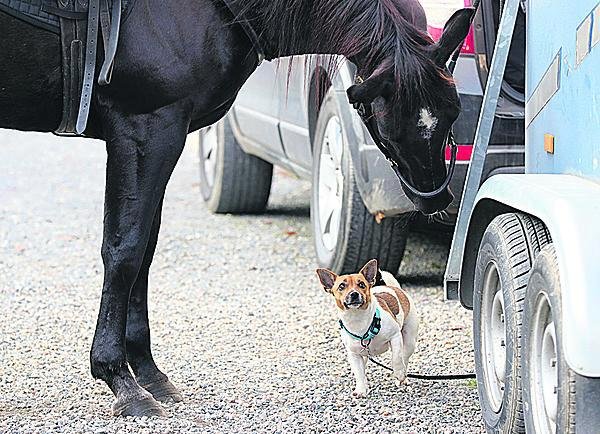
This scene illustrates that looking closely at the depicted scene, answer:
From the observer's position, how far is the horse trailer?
2633 mm

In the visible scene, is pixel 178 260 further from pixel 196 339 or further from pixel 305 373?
pixel 305 373

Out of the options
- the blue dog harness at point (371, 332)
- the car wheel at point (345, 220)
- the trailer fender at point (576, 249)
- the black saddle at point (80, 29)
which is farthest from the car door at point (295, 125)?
the trailer fender at point (576, 249)

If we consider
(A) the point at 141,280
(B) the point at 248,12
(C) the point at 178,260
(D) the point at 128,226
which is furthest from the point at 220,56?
(C) the point at 178,260

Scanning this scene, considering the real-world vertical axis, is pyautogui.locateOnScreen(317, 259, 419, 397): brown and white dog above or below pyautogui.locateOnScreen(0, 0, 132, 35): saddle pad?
below

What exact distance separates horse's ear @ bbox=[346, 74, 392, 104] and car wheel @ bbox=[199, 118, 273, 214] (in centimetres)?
416

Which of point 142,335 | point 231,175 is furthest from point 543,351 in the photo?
point 231,175

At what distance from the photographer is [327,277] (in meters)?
4.40

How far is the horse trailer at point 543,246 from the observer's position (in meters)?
2.63

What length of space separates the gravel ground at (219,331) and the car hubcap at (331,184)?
12.6 inches

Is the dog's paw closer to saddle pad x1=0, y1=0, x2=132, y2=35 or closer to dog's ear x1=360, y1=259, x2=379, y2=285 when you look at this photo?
dog's ear x1=360, y1=259, x2=379, y2=285

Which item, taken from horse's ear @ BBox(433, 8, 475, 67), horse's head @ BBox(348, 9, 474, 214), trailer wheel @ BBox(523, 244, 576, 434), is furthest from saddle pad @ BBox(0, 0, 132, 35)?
trailer wheel @ BBox(523, 244, 576, 434)

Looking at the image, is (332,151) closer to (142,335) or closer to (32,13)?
(142,335)

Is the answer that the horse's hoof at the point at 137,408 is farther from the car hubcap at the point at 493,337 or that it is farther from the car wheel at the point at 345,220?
the car wheel at the point at 345,220

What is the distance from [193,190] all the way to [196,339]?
467 centimetres
